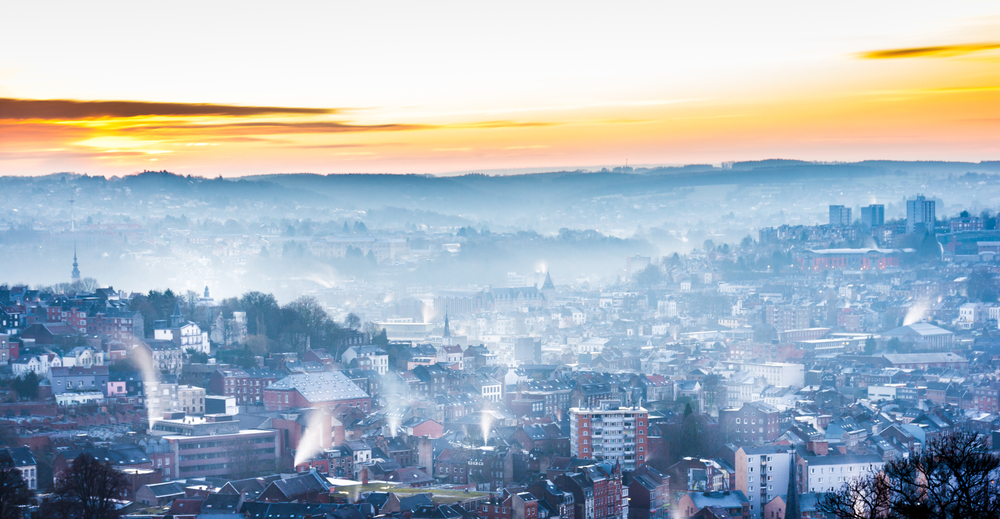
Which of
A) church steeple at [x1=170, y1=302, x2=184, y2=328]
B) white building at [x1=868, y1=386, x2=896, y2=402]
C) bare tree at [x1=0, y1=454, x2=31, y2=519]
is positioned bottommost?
white building at [x1=868, y1=386, x2=896, y2=402]

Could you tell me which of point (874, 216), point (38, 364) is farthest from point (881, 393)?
point (874, 216)

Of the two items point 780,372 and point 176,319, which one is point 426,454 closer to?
point 176,319

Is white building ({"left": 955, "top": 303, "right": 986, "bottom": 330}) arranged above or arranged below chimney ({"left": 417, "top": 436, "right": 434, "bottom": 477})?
above

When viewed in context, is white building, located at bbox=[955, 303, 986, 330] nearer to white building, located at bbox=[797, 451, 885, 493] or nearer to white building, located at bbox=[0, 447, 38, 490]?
white building, located at bbox=[797, 451, 885, 493]

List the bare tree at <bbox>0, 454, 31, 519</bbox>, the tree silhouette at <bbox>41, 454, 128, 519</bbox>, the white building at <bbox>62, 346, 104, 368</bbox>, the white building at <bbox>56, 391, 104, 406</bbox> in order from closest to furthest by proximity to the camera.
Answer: the bare tree at <bbox>0, 454, 31, 519</bbox> < the tree silhouette at <bbox>41, 454, 128, 519</bbox> < the white building at <bbox>56, 391, 104, 406</bbox> < the white building at <bbox>62, 346, 104, 368</bbox>

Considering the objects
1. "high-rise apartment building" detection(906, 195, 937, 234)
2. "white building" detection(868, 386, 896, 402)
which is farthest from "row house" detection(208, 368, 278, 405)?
"high-rise apartment building" detection(906, 195, 937, 234)

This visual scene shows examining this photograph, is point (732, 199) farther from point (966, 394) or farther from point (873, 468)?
point (873, 468)

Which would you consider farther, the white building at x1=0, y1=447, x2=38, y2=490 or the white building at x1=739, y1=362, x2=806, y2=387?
the white building at x1=739, y1=362, x2=806, y2=387
